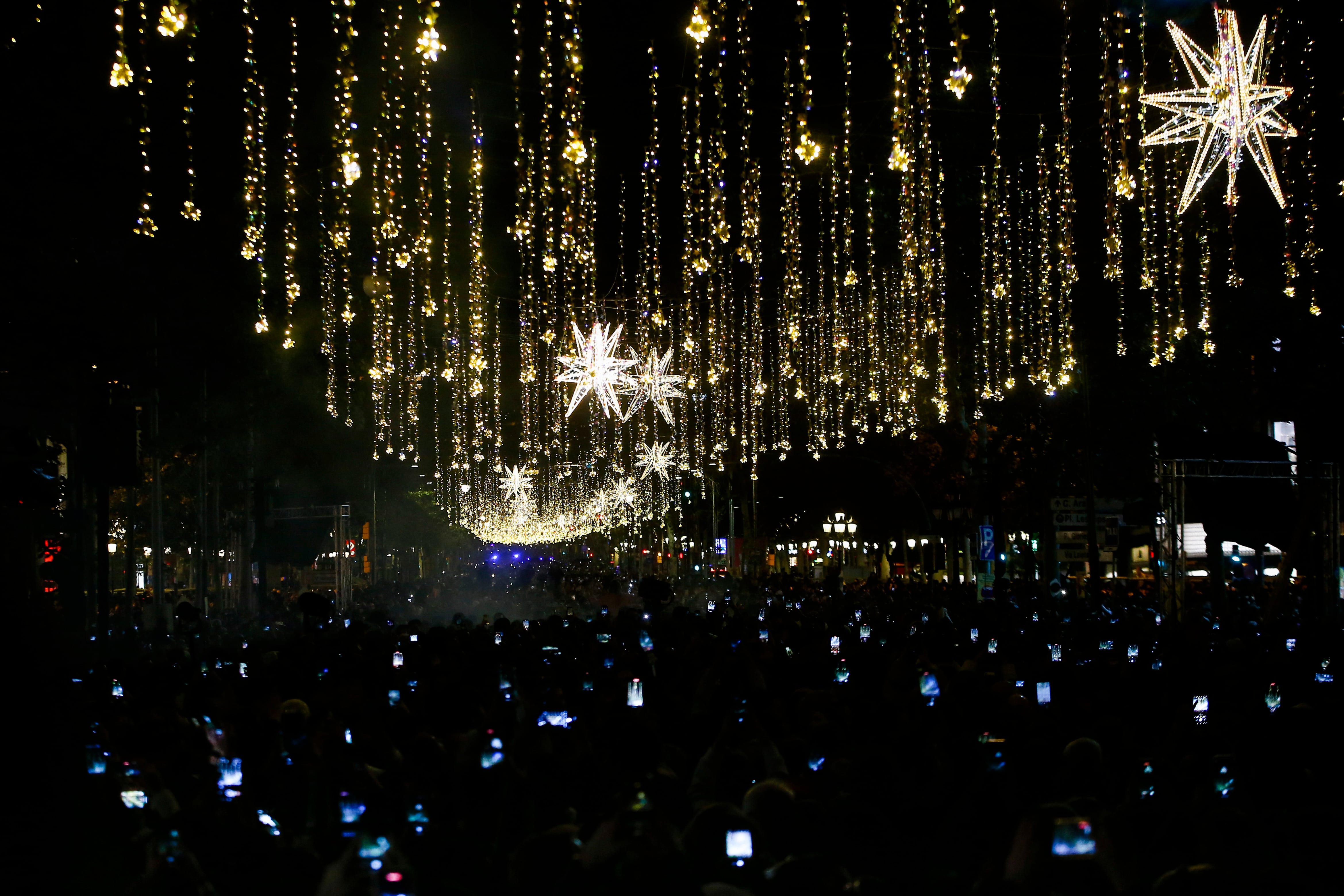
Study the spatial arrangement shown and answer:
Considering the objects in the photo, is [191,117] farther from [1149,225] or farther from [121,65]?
[1149,225]

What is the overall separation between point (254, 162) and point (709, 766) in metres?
12.5

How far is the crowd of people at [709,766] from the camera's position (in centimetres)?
512

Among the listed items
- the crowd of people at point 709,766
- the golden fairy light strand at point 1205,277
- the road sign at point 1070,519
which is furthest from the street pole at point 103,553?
the road sign at point 1070,519

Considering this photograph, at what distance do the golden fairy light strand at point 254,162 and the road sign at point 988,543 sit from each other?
16.1 m

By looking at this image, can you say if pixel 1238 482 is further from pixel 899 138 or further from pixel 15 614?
pixel 15 614

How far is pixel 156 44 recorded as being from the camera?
15.0m

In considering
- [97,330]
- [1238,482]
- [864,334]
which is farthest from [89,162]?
[864,334]

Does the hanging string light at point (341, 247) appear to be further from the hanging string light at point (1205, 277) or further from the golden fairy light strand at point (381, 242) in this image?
the hanging string light at point (1205, 277)

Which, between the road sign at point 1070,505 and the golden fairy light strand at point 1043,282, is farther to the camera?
the road sign at point 1070,505

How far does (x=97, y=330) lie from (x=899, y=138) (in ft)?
28.3

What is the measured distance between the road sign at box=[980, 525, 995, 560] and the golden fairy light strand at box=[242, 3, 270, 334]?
16.1 meters

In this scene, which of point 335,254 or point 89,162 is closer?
point 89,162

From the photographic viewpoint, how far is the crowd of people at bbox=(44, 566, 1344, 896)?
5.12 m

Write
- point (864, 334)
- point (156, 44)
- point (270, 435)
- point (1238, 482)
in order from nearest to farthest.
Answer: point (156, 44)
point (1238, 482)
point (864, 334)
point (270, 435)
